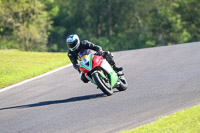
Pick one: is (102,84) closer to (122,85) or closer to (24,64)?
(122,85)

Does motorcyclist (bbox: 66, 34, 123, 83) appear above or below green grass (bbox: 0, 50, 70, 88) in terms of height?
above

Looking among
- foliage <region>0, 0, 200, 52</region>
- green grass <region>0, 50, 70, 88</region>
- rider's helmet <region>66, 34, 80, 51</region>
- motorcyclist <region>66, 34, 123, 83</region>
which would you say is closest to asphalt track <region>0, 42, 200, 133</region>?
motorcyclist <region>66, 34, 123, 83</region>

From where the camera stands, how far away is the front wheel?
1039 cm

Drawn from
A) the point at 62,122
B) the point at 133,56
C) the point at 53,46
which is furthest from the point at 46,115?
the point at 53,46

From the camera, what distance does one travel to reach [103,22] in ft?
237

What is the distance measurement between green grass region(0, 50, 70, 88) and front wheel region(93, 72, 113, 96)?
513cm

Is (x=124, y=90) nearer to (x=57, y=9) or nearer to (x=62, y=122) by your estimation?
(x=62, y=122)

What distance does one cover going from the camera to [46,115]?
373 inches

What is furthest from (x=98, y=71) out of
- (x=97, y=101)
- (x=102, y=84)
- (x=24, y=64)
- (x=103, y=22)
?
(x=103, y=22)

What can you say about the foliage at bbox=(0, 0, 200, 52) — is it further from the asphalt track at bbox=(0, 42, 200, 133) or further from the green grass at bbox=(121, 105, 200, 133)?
the green grass at bbox=(121, 105, 200, 133)

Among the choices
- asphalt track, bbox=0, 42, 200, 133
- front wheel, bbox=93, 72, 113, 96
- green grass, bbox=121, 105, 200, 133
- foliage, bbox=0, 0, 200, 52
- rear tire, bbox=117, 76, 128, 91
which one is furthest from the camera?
foliage, bbox=0, 0, 200, 52

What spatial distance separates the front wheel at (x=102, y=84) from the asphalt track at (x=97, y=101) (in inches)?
6.5

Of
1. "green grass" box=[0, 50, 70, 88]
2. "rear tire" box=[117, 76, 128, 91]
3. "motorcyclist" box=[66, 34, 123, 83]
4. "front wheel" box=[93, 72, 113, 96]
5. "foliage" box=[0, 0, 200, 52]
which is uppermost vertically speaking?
"motorcyclist" box=[66, 34, 123, 83]

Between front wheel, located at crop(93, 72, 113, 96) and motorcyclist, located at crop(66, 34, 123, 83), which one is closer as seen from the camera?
front wheel, located at crop(93, 72, 113, 96)
